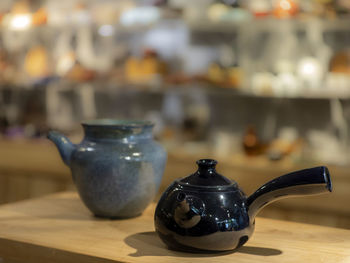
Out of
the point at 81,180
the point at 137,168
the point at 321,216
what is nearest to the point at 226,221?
the point at 137,168

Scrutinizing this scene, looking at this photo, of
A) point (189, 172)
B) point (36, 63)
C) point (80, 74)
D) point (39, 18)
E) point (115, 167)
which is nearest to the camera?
point (115, 167)

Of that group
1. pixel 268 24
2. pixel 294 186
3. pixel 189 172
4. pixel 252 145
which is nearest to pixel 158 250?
pixel 294 186

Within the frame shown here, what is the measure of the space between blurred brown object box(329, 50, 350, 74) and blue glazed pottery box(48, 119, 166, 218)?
193 centimetres

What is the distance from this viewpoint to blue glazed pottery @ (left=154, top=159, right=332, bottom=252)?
1.04m

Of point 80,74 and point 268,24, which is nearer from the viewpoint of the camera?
point 268,24

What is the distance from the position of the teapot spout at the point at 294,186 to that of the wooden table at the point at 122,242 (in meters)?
0.10

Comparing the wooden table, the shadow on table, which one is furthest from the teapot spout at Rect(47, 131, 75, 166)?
the shadow on table

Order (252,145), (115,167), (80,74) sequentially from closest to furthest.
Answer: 1. (115,167)
2. (252,145)
3. (80,74)

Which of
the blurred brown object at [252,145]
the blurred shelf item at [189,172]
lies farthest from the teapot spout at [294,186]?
the blurred brown object at [252,145]

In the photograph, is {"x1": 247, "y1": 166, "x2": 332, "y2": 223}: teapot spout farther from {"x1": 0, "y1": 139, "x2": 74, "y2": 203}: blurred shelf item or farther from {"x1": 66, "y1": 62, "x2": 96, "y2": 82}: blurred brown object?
{"x1": 66, "y1": 62, "x2": 96, "y2": 82}: blurred brown object

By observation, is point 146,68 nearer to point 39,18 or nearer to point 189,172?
point 189,172

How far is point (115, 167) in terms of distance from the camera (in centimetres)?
131

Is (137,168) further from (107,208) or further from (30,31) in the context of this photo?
(30,31)

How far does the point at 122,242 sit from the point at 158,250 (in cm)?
9
